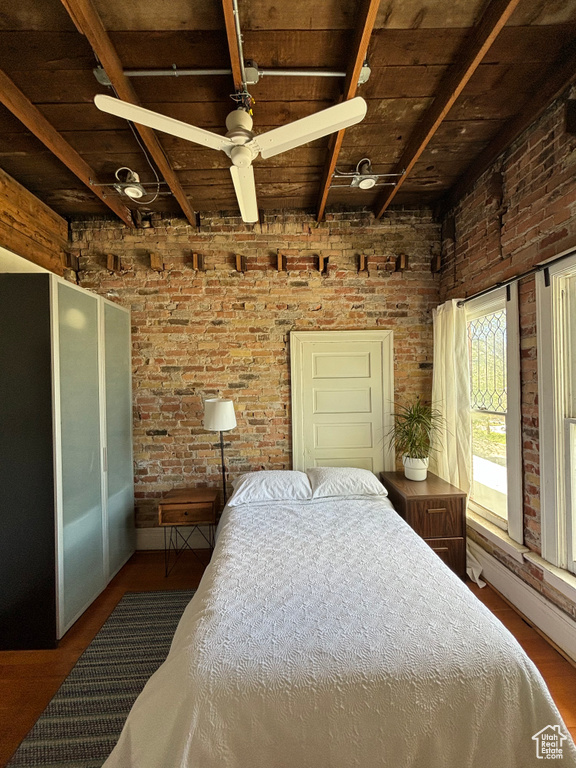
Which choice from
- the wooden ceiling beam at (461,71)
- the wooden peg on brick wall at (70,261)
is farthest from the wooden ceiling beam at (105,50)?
the wooden ceiling beam at (461,71)

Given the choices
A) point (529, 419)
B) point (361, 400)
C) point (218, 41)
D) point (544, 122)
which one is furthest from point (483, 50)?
point (361, 400)

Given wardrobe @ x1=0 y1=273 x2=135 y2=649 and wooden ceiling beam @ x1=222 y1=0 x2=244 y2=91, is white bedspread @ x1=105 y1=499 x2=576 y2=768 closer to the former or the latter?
wardrobe @ x1=0 y1=273 x2=135 y2=649

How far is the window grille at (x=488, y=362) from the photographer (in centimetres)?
250

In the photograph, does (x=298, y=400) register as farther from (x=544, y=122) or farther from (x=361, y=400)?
(x=544, y=122)

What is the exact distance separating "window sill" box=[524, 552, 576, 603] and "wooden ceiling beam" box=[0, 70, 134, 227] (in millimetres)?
4132

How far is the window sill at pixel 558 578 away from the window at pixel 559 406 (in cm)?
4

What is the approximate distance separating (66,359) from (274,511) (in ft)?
6.04

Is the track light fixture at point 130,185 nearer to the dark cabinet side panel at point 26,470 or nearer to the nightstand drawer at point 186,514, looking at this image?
the dark cabinet side panel at point 26,470

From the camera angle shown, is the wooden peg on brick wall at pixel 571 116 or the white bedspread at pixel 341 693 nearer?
the white bedspread at pixel 341 693

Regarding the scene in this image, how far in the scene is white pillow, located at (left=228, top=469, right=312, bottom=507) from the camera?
8.57 feet

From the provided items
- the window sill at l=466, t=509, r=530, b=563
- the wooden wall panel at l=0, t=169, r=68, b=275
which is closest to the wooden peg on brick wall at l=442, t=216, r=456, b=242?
the window sill at l=466, t=509, r=530, b=563

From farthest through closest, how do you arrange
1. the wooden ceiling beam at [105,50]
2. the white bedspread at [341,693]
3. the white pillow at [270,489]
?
the white pillow at [270,489]
the wooden ceiling beam at [105,50]
the white bedspread at [341,693]

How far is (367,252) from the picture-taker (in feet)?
10.5

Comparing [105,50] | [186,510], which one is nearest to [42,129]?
[105,50]
